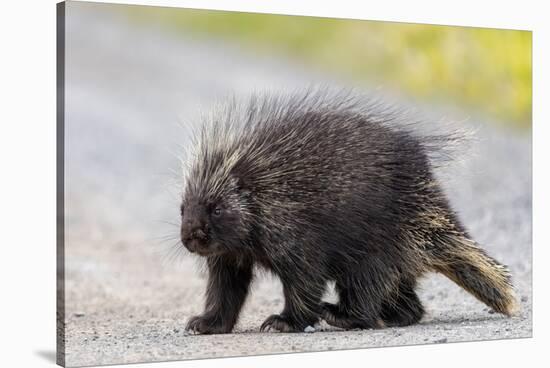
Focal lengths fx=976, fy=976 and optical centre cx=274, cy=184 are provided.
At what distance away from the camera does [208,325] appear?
6602 mm

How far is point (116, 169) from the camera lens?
14.3 m

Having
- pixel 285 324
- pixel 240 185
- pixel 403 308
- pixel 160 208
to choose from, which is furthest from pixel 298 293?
pixel 160 208

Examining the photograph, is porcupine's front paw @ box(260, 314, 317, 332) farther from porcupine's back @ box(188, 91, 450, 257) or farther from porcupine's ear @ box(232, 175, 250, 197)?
porcupine's ear @ box(232, 175, 250, 197)

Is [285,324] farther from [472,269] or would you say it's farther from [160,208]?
[160,208]

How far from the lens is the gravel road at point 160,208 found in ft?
21.4

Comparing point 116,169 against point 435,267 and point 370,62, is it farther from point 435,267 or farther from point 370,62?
point 435,267

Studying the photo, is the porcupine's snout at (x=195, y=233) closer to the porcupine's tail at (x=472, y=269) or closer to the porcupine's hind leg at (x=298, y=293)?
the porcupine's hind leg at (x=298, y=293)

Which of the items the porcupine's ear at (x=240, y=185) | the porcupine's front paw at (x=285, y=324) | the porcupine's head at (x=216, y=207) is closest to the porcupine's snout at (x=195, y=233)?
the porcupine's head at (x=216, y=207)

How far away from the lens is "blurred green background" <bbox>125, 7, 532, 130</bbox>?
7.94m

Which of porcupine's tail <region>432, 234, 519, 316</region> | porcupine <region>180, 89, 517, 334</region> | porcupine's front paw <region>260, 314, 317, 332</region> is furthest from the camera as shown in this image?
porcupine's tail <region>432, 234, 519, 316</region>

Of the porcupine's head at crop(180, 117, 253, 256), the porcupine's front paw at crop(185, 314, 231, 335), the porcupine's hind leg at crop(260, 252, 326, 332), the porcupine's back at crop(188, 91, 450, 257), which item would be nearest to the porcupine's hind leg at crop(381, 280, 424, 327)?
the porcupine's back at crop(188, 91, 450, 257)

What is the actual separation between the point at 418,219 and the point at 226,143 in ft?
4.84

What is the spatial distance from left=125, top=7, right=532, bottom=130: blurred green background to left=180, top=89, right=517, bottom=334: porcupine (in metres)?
1.07

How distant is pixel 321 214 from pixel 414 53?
7.90 feet
